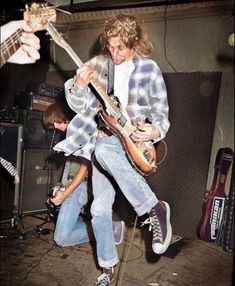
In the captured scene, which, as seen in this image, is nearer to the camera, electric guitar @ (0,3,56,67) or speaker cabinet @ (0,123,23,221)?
electric guitar @ (0,3,56,67)


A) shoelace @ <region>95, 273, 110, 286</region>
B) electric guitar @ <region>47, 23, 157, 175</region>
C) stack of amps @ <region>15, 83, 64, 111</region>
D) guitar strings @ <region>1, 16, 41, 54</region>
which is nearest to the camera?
guitar strings @ <region>1, 16, 41, 54</region>

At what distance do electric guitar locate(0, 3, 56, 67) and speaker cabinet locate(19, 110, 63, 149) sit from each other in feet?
1.43

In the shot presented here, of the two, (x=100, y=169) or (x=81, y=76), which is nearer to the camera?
(x=81, y=76)

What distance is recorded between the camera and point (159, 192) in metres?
1.48

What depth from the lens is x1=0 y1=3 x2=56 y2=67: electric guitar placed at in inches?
34.2

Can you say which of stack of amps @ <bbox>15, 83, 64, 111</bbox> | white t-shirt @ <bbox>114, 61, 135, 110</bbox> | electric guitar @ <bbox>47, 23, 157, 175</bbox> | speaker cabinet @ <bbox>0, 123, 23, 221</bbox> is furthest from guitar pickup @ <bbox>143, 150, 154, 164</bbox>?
speaker cabinet @ <bbox>0, 123, 23, 221</bbox>

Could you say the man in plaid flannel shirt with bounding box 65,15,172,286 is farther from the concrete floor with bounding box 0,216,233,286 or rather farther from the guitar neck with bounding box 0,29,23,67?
the concrete floor with bounding box 0,216,233,286

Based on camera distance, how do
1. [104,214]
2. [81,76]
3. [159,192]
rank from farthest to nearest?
[159,192], [104,214], [81,76]

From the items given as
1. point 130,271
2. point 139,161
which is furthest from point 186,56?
point 130,271

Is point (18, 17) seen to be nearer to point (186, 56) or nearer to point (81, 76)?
point (81, 76)

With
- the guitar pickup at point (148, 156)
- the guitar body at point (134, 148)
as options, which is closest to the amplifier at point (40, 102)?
the guitar body at point (134, 148)

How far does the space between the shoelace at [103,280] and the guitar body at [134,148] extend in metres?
0.44

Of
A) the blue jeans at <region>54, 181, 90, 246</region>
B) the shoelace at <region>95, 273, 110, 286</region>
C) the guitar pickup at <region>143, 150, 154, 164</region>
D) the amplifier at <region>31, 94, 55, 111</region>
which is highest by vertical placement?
the amplifier at <region>31, 94, 55, 111</region>

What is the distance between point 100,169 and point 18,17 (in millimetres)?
586
